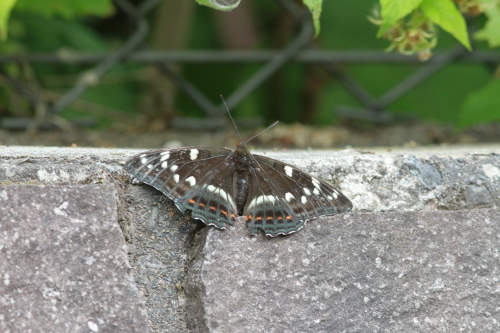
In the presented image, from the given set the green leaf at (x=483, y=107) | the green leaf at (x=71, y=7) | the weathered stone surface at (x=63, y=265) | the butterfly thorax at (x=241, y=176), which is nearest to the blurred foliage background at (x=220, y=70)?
the green leaf at (x=71, y=7)

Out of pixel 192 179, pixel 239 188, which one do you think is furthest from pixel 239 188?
pixel 192 179

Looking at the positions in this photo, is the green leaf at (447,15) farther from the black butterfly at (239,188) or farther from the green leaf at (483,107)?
the green leaf at (483,107)

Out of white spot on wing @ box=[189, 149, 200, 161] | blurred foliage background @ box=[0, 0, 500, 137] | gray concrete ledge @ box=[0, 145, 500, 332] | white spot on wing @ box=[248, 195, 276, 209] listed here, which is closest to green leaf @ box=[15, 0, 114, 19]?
Result: blurred foliage background @ box=[0, 0, 500, 137]

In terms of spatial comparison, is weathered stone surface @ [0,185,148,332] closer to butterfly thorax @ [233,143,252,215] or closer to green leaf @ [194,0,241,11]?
butterfly thorax @ [233,143,252,215]

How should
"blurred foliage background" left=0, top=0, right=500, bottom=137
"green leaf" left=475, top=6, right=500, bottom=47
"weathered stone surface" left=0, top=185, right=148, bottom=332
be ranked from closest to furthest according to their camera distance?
"weathered stone surface" left=0, top=185, right=148, bottom=332 < "green leaf" left=475, top=6, right=500, bottom=47 < "blurred foliage background" left=0, top=0, right=500, bottom=137

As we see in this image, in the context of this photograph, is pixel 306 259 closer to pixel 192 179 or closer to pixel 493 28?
pixel 192 179

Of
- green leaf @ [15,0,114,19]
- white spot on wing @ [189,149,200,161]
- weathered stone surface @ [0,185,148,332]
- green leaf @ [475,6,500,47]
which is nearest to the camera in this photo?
weathered stone surface @ [0,185,148,332]
